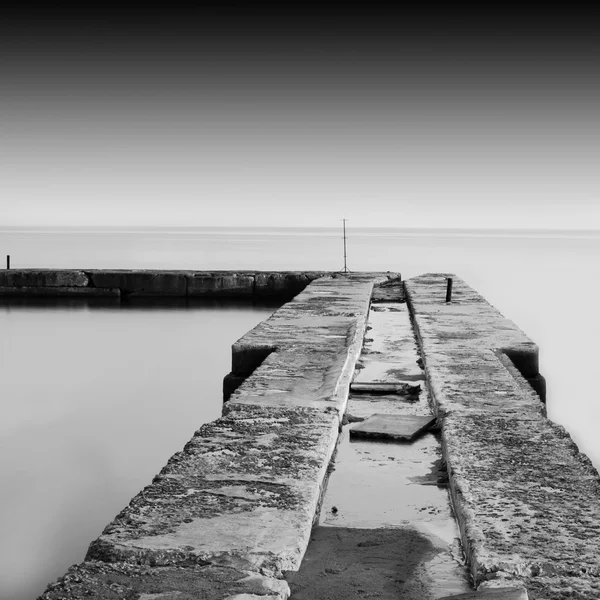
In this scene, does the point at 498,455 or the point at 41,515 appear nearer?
the point at 498,455

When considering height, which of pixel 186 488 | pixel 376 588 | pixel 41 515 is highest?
pixel 186 488

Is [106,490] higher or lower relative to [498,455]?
lower

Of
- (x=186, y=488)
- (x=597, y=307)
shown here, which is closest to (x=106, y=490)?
(x=186, y=488)

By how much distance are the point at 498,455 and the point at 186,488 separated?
1.14m

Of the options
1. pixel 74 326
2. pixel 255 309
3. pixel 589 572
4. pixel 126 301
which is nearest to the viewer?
pixel 589 572

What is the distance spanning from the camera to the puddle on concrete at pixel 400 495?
2.19m

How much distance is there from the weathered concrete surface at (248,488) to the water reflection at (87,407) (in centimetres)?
124

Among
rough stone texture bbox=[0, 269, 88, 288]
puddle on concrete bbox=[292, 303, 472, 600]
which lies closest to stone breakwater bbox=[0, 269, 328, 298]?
rough stone texture bbox=[0, 269, 88, 288]

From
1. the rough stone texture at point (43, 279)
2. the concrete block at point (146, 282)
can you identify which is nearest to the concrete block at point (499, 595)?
the concrete block at point (146, 282)

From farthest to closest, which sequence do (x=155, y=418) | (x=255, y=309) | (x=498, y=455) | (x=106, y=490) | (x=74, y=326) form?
(x=255, y=309)
(x=74, y=326)
(x=155, y=418)
(x=106, y=490)
(x=498, y=455)

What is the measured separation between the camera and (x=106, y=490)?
15.5 ft

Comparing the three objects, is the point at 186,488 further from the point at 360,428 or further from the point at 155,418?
the point at 155,418

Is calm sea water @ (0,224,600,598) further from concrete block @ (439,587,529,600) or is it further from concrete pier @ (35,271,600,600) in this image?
concrete block @ (439,587,529,600)

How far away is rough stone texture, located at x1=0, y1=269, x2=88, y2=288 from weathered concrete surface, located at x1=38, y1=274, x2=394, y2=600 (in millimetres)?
11133
